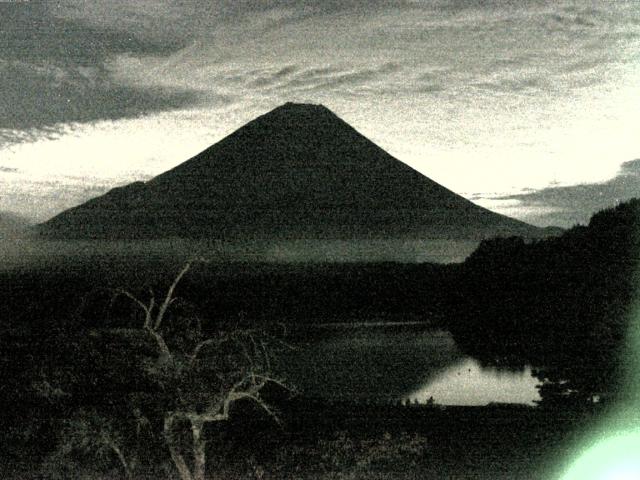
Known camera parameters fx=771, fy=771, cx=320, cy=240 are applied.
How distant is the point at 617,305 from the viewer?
1210 cm

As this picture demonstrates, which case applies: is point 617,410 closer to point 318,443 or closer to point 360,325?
point 318,443

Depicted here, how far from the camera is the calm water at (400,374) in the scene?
2020 cm

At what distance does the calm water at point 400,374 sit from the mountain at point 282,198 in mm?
64725

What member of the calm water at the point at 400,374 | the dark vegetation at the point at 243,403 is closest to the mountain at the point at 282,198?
the calm water at the point at 400,374

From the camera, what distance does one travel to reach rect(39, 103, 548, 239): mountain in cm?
10669

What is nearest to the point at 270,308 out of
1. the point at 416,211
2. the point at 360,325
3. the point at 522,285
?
the point at 360,325

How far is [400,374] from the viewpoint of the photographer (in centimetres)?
2564

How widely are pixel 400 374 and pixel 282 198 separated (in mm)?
83378

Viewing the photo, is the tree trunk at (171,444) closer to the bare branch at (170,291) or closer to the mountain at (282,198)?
the bare branch at (170,291)

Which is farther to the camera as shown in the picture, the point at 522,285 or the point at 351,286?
the point at 351,286

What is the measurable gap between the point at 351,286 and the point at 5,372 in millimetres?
66077

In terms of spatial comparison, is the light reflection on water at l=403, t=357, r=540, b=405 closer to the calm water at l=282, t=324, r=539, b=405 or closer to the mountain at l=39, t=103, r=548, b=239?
the calm water at l=282, t=324, r=539, b=405

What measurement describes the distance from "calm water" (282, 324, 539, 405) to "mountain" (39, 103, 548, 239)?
64725mm

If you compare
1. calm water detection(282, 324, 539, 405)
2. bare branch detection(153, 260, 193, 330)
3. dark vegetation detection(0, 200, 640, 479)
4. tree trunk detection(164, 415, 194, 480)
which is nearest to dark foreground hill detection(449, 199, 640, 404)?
dark vegetation detection(0, 200, 640, 479)
